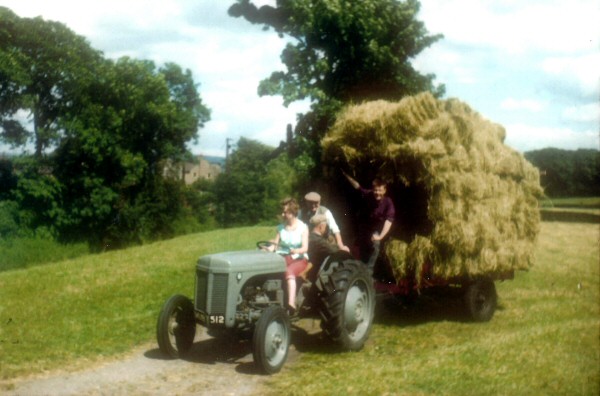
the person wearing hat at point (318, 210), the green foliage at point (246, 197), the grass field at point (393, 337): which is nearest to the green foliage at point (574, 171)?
the grass field at point (393, 337)

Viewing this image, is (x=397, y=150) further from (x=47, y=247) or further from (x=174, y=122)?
(x=174, y=122)

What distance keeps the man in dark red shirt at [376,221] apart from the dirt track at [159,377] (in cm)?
218

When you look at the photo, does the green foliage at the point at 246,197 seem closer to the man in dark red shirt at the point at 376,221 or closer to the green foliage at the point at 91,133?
the green foliage at the point at 91,133

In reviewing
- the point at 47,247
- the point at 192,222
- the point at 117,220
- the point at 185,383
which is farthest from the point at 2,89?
the point at 192,222

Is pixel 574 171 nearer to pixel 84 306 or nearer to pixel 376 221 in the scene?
pixel 376 221

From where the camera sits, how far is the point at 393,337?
9.09 metres

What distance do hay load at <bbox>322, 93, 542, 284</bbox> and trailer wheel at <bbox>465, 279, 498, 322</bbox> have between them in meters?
0.51

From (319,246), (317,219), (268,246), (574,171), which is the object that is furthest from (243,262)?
(574,171)

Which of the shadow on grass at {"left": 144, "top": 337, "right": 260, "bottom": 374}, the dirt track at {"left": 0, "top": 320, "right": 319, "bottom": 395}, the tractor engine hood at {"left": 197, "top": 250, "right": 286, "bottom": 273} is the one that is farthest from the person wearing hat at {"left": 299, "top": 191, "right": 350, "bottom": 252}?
the shadow on grass at {"left": 144, "top": 337, "right": 260, "bottom": 374}

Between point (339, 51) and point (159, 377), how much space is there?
594 inches

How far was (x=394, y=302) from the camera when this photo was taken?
11719 mm

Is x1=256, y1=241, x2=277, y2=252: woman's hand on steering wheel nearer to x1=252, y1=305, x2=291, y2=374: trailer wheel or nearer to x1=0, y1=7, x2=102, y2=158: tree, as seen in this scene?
x1=252, y1=305, x2=291, y2=374: trailer wheel

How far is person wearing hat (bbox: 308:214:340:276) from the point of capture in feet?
27.9

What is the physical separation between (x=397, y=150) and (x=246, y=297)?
3546 millimetres
